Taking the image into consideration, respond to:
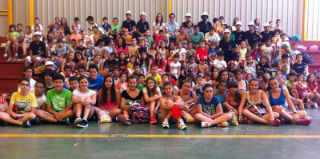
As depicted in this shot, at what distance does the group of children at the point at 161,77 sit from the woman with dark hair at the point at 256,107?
2 cm

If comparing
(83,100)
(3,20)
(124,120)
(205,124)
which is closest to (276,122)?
(205,124)

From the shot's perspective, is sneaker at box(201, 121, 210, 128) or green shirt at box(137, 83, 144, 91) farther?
green shirt at box(137, 83, 144, 91)

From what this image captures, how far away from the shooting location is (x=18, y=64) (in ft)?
29.0

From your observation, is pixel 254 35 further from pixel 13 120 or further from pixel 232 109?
pixel 13 120

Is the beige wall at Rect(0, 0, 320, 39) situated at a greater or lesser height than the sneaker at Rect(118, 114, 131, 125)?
greater

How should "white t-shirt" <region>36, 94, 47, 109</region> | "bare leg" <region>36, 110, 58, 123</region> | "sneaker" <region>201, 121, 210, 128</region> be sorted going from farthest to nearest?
"white t-shirt" <region>36, 94, 47, 109</region> → "bare leg" <region>36, 110, 58, 123</region> → "sneaker" <region>201, 121, 210, 128</region>

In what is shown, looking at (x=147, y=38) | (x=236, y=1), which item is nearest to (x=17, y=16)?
(x=147, y=38)

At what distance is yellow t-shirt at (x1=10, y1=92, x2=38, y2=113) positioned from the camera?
5391 millimetres

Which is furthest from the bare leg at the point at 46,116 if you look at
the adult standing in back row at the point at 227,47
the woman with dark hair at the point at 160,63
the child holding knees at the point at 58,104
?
the adult standing in back row at the point at 227,47

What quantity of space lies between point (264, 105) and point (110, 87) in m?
3.16

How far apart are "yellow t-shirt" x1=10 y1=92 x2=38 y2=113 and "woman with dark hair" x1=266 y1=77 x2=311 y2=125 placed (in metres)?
4.58

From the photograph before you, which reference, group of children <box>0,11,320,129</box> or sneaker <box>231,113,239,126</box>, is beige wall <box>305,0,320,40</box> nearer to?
group of children <box>0,11,320,129</box>

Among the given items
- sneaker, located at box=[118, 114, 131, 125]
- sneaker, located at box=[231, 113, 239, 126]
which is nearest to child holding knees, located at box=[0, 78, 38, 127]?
sneaker, located at box=[118, 114, 131, 125]

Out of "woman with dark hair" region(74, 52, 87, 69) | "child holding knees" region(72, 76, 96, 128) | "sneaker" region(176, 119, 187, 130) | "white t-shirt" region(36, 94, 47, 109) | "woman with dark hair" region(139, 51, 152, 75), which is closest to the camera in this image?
"sneaker" region(176, 119, 187, 130)
